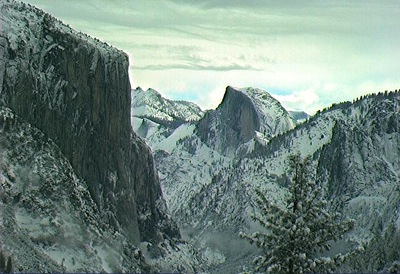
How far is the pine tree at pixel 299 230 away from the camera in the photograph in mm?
43188

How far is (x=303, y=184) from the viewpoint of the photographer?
44562 mm

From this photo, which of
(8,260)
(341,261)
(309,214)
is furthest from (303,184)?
(8,260)

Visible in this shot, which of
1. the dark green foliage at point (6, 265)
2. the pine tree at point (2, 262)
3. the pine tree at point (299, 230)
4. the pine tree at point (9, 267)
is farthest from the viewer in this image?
the pine tree at point (2, 262)

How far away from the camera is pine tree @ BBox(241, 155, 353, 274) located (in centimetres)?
4319

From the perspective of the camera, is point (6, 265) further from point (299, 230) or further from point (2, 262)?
point (299, 230)

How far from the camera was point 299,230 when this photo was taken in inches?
1684

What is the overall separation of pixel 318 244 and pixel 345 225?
6.18 ft

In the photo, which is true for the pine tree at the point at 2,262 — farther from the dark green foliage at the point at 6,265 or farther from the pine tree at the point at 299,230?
the pine tree at the point at 299,230

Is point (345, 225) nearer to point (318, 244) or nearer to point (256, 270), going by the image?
point (318, 244)

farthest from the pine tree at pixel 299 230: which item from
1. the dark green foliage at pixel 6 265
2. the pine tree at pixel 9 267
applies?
the pine tree at pixel 9 267

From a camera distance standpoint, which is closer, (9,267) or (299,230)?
(299,230)

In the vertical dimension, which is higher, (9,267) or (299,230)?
(299,230)

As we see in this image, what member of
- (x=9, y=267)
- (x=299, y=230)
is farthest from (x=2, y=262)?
(x=299, y=230)

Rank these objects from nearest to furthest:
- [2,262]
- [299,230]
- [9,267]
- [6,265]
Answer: [299,230]
[9,267]
[6,265]
[2,262]
